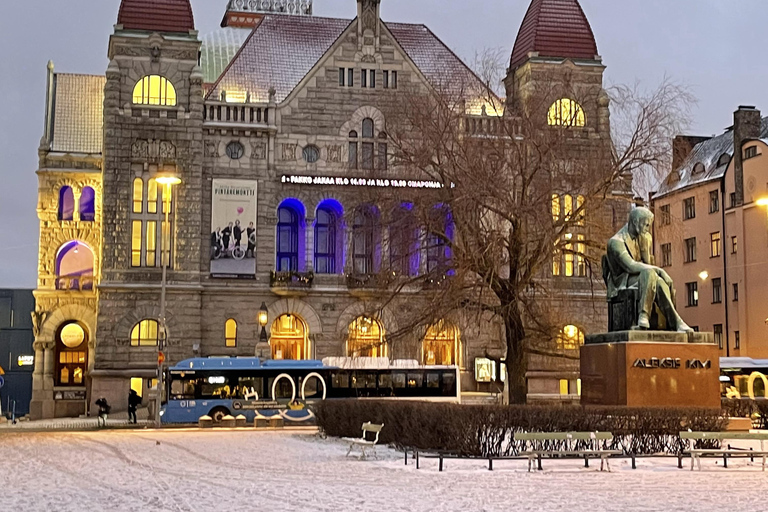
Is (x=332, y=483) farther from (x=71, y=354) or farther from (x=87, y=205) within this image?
(x=71, y=354)

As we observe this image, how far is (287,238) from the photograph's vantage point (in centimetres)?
6475

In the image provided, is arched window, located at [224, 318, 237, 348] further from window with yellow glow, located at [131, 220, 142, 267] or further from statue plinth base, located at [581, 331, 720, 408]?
statue plinth base, located at [581, 331, 720, 408]

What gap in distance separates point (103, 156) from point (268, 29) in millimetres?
14840

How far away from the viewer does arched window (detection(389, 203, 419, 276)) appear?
3750cm

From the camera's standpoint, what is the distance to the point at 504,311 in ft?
119

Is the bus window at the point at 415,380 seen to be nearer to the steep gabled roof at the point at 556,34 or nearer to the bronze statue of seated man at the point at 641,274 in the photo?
the bronze statue of seated man at the point at 641,274

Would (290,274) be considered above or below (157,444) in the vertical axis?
above

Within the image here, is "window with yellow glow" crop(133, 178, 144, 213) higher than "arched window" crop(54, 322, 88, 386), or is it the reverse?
"window with yellow glow" crop(133, 178, 144, 213)

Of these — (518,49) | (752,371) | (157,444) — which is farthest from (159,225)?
(752,371)

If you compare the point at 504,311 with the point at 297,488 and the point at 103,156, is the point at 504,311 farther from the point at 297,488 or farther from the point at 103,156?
the point at 103,156

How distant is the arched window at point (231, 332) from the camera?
62.2m

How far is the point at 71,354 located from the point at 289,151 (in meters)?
18.3

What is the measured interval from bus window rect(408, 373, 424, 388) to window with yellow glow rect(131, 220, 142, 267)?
62.1 ft

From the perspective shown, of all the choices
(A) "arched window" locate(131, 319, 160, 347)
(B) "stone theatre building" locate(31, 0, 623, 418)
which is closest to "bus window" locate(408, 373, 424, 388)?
(B) "stone theatre building" locate(31, 0, 623, 418)
